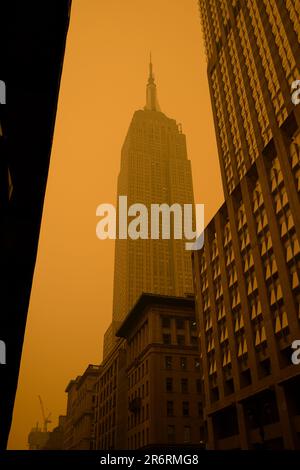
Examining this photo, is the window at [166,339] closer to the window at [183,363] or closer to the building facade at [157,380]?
the building facade at [157,380]

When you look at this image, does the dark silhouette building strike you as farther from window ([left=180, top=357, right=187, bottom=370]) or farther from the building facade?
window ([left=180, top=357, right=187, bottom=370])

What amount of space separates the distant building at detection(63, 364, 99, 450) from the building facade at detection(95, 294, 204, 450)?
2667 centimetres

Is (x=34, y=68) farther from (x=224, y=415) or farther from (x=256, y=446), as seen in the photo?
(x=224, y=415)

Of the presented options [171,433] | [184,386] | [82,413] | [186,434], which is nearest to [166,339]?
[184,386]

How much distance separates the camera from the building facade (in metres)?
69.4

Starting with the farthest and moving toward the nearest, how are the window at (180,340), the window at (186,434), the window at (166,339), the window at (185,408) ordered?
the window at (180,340), the window at (166,339), the window at (185,408), the window at (186,434)

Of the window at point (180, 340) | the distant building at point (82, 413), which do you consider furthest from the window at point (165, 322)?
the distant building at point (82, 413)

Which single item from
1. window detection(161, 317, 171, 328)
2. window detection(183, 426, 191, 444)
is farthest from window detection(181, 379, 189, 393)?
window detection(161, 317, 171, 328)

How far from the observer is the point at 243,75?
61.6 meters

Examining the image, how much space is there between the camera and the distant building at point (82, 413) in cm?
12094

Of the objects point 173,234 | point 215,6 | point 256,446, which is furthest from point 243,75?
point 173,234

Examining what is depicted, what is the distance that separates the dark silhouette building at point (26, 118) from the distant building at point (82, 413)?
4633 inches

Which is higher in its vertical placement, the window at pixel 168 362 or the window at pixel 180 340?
the window at pixel 180 340
